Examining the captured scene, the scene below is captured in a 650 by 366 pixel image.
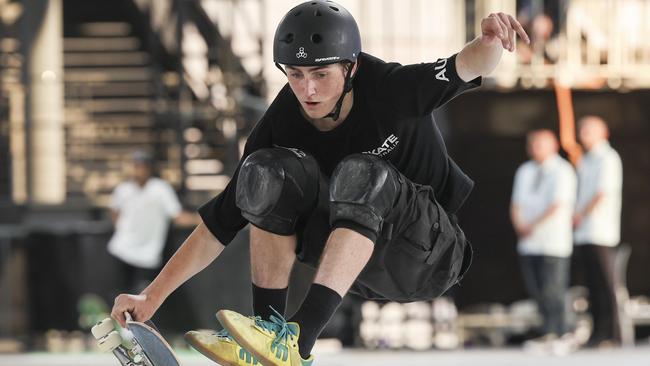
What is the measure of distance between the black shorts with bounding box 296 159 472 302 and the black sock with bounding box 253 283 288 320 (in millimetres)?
158

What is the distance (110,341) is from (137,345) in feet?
0.53

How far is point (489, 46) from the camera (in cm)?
500

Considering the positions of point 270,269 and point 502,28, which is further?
point 270,269

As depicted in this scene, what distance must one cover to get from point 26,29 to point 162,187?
3.52 meters

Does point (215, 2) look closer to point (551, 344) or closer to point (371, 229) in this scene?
point (551, 344)

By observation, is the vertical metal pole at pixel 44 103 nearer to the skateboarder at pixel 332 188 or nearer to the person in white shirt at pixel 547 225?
the person in white shirt at pixel 547 225

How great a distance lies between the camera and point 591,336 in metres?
12.1

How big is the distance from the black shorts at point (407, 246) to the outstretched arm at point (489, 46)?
46 centimetres

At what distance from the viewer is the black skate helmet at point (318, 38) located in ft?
16.7

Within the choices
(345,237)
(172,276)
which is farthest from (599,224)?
(345,237)

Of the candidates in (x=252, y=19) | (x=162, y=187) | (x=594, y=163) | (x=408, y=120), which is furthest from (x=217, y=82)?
(x=408, y=120)

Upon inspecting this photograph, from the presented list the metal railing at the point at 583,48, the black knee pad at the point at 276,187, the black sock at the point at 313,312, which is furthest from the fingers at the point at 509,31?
the metal railing at the point at 583,48

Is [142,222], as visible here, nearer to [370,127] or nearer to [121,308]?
[121,308]

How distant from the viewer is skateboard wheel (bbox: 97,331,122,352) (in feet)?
17.0
